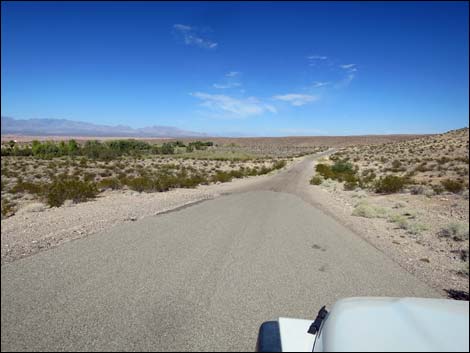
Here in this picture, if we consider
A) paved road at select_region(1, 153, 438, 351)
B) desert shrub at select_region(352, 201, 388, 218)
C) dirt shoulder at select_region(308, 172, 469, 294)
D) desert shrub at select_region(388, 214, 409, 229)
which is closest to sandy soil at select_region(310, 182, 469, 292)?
dirt shoulder at select_region(308, 172, 469, 294)

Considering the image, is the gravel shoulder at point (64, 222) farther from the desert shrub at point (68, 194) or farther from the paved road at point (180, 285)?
the paved road at point (180, 285)

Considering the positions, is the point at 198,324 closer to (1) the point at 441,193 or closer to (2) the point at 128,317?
(2) the point at 128,317

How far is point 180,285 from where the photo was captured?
5.41m

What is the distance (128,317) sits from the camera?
4.32 metres

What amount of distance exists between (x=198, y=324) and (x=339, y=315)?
2677mm

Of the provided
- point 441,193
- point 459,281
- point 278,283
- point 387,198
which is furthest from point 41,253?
point 441,193

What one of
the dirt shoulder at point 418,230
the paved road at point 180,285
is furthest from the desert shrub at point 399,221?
the paved road at point 180,285

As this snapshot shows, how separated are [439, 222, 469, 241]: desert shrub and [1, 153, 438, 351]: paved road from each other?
273 centimetres

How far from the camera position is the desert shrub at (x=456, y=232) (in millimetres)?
9234

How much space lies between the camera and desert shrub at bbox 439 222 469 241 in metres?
9.23

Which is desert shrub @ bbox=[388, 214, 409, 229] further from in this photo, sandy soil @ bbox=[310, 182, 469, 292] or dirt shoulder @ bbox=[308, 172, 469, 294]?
sandy soil @ bbox=[310, 182, 469, 292]

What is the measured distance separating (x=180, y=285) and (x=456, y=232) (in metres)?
8.11

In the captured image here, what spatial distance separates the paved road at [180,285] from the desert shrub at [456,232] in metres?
2.73

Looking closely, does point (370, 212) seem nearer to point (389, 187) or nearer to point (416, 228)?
point (416, 228)
